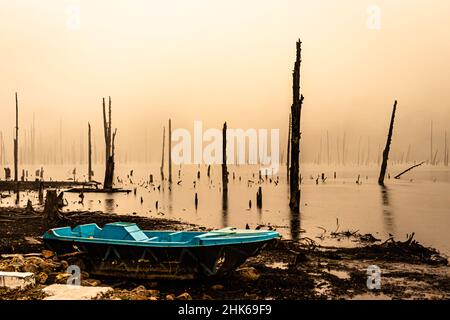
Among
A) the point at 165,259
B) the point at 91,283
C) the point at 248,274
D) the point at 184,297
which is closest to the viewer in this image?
the point at 184,297

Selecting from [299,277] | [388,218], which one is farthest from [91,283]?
[388,218]

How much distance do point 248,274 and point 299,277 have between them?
4.77ft

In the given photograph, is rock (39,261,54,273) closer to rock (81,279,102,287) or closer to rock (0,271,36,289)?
rock (81,279,102,287)

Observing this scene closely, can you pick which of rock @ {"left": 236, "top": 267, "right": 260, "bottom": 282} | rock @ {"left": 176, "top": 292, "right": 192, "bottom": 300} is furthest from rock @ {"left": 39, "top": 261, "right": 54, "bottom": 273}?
rock @ {"left": 236, "top": 267, "right": 260, "bottom": 282}

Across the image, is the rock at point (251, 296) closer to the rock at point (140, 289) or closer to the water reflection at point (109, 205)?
the rock at point (140, 289)

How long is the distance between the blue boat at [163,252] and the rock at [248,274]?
1.52ft

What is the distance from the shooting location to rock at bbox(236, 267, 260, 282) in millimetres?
11719

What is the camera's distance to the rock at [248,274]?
38.4ft

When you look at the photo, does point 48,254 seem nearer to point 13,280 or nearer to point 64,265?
point 64,265

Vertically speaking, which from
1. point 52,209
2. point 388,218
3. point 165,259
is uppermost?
point 165,259

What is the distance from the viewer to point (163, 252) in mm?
11195
